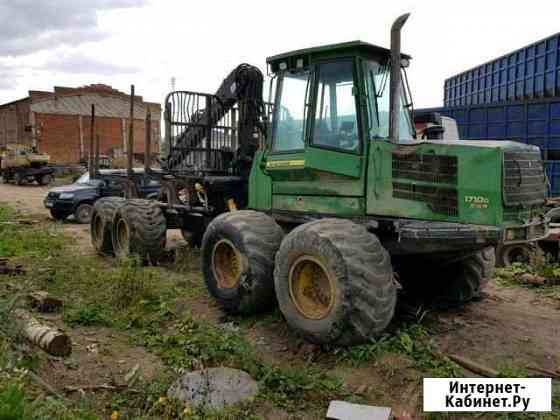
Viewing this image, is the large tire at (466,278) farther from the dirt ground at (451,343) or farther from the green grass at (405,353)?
the green grass at (405,353)

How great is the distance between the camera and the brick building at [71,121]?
41406mm

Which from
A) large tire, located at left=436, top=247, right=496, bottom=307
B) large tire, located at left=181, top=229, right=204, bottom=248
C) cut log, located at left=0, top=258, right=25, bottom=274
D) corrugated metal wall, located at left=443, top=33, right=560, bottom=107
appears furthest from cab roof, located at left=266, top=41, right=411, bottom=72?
corrugated metal wall, located at left=443, top=33, right=560, bottom=107

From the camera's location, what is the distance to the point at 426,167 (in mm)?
5227

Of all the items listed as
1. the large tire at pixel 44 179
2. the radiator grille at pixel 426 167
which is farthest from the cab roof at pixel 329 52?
the large tire at pixel 44 179

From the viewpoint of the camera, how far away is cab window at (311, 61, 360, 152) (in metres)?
5.80

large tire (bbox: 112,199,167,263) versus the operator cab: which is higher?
the operator cab

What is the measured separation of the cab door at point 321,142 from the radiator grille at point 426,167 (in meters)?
0.44

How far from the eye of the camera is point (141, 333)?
605 cm

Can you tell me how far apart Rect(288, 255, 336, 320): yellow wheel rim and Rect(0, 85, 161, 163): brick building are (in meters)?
36.8

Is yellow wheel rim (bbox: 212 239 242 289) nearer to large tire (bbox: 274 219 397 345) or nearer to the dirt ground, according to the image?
the dirt ground

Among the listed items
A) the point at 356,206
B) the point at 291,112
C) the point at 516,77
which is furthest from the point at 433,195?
the point at 516,77

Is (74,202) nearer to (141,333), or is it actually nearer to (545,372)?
(141,333)

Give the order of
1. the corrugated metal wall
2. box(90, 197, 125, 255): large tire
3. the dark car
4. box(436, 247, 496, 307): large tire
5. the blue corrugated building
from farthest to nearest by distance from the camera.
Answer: the dark car → the corrugated metal wall → the blue corrugated building → box(90, 197, 125, 255): large tire → box(436, 247, 496, 307): large tire

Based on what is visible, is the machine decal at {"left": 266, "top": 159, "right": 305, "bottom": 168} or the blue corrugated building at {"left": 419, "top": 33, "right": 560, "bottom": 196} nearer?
the machine decal at {"left": 266, "top": 159, "right": 305, "bottom": 168}
